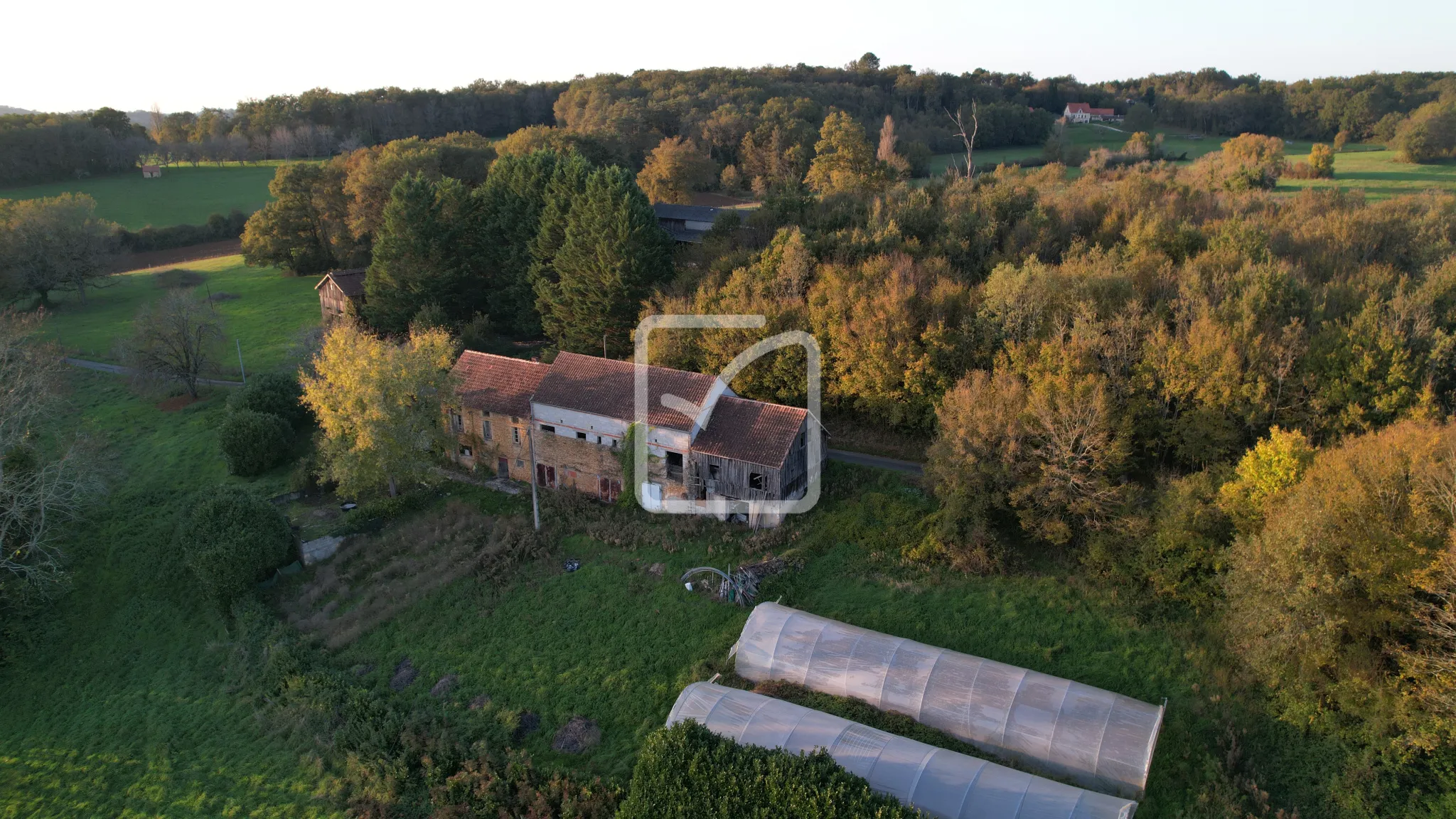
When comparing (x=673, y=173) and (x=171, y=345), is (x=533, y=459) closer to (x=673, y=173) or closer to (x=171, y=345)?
(x=171, y=345)

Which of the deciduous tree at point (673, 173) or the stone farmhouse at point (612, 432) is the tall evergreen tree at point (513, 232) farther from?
the deciduous tree at point (673, 173)

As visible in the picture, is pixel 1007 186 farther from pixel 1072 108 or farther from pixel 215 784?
pixel 1072 108

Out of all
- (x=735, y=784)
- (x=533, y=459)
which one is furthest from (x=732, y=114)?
(x=735, y=784)

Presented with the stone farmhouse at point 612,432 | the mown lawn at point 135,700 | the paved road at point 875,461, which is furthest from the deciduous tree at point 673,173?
the mown lawn at point 135,700

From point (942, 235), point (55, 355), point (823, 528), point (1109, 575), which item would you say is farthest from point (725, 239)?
point (55, 355)

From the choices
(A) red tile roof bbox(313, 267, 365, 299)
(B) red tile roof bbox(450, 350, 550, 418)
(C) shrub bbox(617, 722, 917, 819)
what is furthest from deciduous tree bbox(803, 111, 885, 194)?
(C) shrub bbox(617, 722, 917, 819)
